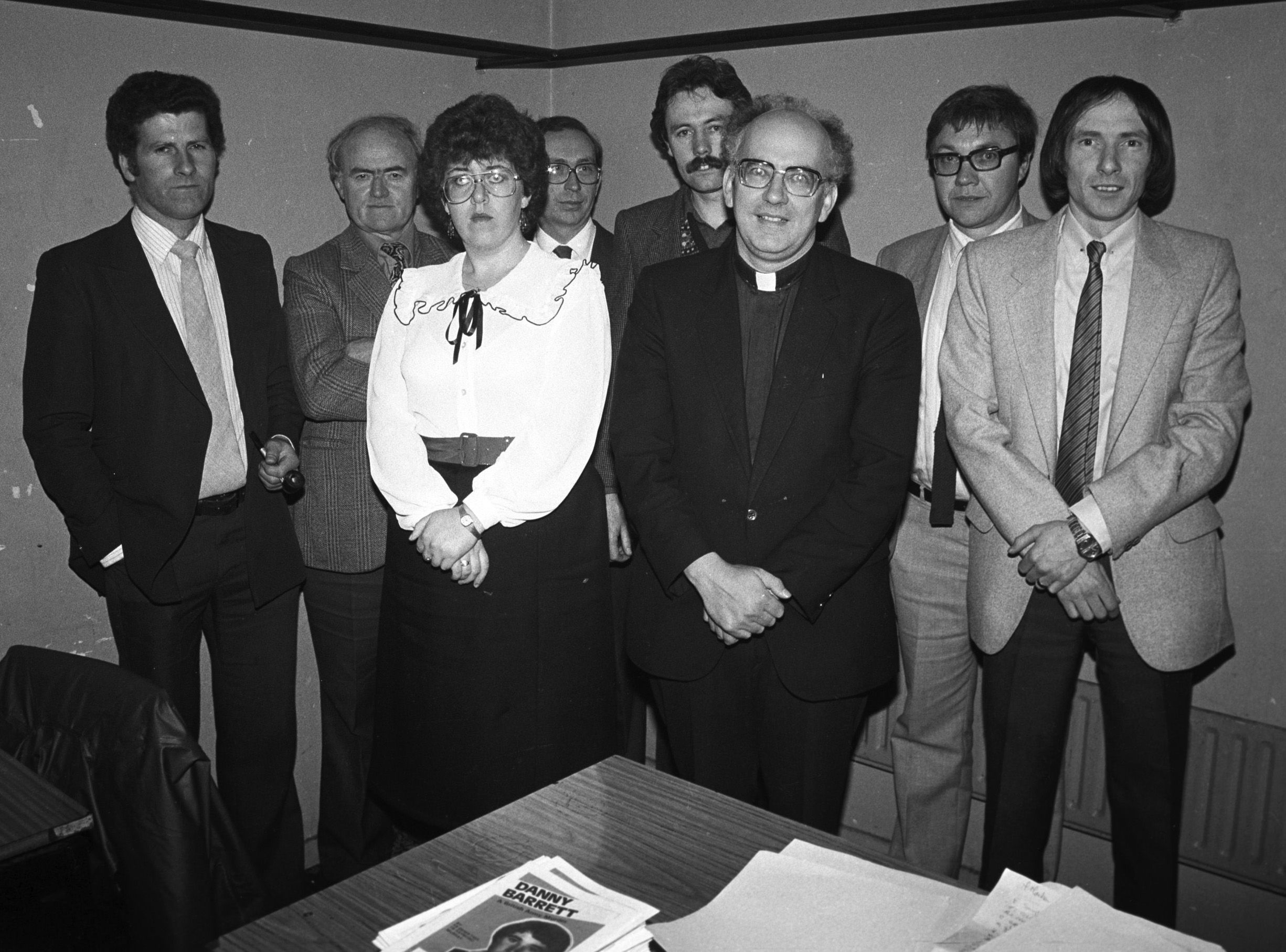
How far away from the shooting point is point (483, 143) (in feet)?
8.53

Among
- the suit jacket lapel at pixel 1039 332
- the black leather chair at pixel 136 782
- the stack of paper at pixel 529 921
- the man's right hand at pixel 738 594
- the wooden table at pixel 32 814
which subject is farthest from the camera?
the suit jacket lapel at pixel 1039 332

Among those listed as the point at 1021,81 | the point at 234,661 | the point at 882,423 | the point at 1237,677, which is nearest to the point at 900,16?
the point at 1021,81

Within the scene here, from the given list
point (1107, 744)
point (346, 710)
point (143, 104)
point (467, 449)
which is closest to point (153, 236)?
point (143, 104)

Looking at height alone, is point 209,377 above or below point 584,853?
above

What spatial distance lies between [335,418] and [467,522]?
75 centimetres

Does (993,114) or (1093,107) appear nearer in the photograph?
(1093,107)

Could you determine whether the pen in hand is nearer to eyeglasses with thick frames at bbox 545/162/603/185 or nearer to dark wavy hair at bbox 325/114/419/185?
dark wavy hair at bbox 325/114/419/185

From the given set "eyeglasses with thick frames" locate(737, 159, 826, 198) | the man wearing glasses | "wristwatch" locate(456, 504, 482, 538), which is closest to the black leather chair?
"wristwatch" locate(456, 504, 482, 538)

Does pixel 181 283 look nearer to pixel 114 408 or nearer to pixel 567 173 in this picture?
pixel 114 408

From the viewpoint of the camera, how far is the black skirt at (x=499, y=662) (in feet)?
8.43

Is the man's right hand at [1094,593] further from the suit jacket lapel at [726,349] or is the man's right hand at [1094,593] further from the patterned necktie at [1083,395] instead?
the suit jacket lapel at [726,349]

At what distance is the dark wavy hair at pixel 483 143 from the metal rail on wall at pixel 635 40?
785mm

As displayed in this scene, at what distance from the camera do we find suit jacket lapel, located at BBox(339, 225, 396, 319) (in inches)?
124

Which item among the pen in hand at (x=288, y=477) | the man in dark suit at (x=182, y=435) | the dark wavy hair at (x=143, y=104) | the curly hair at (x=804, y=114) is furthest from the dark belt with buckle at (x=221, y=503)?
the curly hair at (x=804, y=114)
